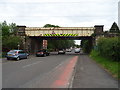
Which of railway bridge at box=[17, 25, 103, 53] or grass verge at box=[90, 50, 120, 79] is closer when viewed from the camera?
grass verge at box=[90, 50, 120, 79]

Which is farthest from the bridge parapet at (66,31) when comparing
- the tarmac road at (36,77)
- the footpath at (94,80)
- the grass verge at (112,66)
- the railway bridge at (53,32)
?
the footpath at (94,80)

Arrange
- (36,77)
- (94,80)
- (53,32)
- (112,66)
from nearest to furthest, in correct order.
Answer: (94,80) → (36,77) → (112,66) → (53,32)

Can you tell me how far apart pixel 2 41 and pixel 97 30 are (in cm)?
2099

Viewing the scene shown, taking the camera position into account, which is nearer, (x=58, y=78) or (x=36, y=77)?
(x=58, y=78)

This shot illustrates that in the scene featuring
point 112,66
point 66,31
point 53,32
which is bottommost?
point 112,66

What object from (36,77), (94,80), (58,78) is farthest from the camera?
(36,77)

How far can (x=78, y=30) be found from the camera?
144ft

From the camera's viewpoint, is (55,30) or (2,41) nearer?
(2,41)

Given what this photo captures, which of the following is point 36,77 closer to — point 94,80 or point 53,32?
point 94,80

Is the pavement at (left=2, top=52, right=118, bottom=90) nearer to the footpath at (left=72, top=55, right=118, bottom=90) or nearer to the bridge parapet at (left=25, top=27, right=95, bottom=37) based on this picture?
the footpath at (left=72, top=55, right=118, bottom=90)

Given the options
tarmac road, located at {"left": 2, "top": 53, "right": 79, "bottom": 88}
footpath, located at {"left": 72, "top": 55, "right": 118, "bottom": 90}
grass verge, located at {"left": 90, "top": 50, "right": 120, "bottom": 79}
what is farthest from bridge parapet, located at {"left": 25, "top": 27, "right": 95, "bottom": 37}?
footpath, located at {"left": 72, "top": 55, "right": 118, "bottom": 90}

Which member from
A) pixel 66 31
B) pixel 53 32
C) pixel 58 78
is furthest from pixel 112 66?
pixel 53 32

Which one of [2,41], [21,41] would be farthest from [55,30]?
[2,41]

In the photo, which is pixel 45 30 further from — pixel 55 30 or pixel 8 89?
pixel 8 89
